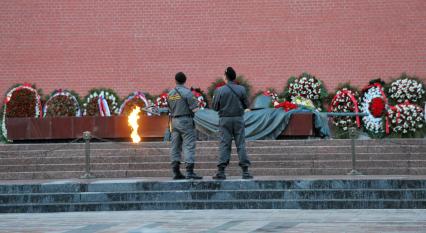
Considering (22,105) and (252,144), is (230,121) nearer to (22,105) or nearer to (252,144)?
(252,144)

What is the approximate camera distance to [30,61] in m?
20.5

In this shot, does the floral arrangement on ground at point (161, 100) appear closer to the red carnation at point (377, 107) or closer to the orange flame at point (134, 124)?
the orange flame at point (134, 124)

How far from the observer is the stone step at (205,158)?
1419 cm

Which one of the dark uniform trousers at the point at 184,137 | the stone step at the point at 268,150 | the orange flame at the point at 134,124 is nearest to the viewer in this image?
the dark uniform trousers at the point at 184,137

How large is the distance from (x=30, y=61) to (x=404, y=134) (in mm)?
8466

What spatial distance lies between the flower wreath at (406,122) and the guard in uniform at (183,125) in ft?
23.6

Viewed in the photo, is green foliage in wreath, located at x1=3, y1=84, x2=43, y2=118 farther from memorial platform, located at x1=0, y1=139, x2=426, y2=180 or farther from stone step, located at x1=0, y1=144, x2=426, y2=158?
stone step, located at x1=0, y1=144, x2=426, y2=158

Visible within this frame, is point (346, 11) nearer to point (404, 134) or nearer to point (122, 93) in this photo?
point (404, 134)

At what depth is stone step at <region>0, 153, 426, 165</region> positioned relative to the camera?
14188 millimetres

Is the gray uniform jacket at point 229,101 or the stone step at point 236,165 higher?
the gray uniform jacket at point 229,101

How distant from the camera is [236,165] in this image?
1434 cm

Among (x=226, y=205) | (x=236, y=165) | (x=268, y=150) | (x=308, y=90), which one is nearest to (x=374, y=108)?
(x=308, y=90)

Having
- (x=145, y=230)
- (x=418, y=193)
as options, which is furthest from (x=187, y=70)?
(x=145, y=230)

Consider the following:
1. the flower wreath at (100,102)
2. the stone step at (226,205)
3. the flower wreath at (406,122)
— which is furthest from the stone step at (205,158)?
the flower wreath at (100,102)
